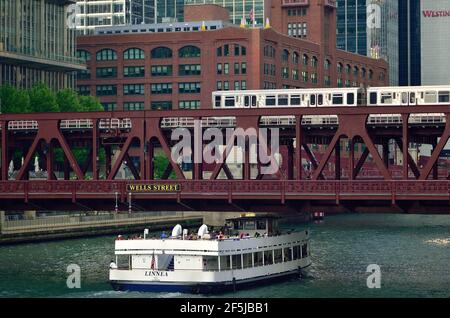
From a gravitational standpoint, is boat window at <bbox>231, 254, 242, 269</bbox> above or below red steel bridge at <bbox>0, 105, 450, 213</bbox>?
below

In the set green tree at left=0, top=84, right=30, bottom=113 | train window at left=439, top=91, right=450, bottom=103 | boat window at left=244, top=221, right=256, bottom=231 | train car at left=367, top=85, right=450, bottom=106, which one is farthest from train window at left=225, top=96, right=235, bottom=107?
green tree at left=0, top=84, right=30, bottom=113

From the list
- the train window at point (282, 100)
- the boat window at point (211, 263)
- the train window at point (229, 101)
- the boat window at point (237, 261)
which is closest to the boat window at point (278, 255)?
the boat window at point (237, 261)

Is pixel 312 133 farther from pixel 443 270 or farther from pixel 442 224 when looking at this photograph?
pixel 442 224

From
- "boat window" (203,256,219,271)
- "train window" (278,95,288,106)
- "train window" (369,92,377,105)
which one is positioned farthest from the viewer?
"train window" (278,95,288,106)

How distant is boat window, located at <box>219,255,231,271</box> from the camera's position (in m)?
95.1

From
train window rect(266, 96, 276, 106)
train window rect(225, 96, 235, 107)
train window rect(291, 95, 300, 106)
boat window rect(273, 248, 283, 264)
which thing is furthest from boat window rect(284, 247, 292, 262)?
train window rect(225, 96, 235, 107)

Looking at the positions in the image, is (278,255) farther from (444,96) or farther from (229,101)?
(229,101)

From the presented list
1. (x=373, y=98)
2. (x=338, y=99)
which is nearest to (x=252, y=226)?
(x=338, y=99)

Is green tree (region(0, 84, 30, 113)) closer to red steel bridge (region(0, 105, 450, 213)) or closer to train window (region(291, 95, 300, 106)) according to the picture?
train window (region(291, 95, 300, 106))

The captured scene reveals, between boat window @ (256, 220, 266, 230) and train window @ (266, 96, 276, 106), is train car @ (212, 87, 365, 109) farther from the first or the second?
boat window @ (256, 220, 266, 230)

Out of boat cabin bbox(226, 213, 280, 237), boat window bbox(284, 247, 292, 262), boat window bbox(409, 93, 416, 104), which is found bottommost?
boat window bbox(284, 247, 292, 262)

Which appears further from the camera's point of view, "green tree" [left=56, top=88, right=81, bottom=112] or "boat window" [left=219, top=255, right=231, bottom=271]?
"green tree" [left=56, top=88, right=81, bottom=112]

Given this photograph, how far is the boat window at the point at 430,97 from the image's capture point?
11700 centimetres

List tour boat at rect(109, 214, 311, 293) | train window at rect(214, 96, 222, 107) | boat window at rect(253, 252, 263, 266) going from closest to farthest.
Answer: tour boat at rect(109, 214, 311, 293) → boat window at rect(253, 252, 263, 266) → train window at rect(214, 96, 222, 107)
